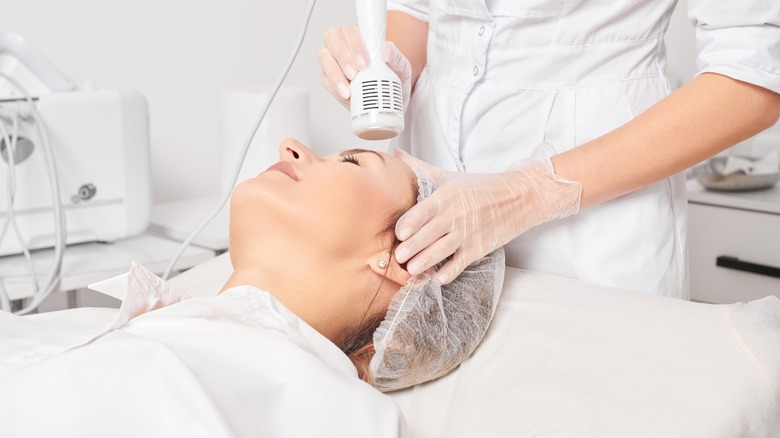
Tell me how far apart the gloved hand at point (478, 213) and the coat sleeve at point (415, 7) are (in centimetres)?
41

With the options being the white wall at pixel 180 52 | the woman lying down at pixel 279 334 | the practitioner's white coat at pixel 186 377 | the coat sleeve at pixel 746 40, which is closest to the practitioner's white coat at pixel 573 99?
the coat sleeve at pixel 746 40

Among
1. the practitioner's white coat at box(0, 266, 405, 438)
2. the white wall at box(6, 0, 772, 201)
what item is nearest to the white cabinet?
the white wall at box(6, 0, 772, 201)

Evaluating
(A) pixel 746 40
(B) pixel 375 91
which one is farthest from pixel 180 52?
(A) pixel 746 40

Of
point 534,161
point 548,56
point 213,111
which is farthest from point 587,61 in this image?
point 213,111

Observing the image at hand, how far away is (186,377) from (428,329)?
0.39 m

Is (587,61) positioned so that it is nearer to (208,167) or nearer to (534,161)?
(534,161)

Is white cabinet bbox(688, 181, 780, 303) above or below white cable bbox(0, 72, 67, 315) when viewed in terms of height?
below

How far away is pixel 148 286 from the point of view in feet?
3.40

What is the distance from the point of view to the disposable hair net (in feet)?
3.50

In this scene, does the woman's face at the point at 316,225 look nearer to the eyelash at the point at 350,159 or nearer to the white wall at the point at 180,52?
→ the eyelash at the point at 350,159

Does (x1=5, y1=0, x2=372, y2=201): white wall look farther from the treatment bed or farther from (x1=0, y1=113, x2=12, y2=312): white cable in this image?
the treatment bed

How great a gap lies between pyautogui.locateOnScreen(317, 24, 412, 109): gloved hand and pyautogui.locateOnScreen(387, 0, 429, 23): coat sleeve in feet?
0.80

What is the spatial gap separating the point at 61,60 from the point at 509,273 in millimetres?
1366

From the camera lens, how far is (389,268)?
113 cm
